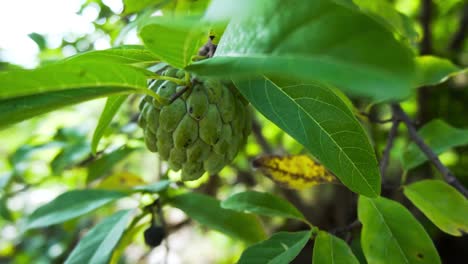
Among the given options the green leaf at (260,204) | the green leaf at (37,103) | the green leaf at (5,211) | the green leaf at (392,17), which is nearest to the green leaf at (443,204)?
the green leaf at (260,204)

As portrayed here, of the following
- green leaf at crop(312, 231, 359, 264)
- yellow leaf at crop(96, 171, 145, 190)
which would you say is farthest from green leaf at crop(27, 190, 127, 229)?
green leaf at crop(312, 231, 359, 264)

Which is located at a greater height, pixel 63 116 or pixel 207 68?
pixel 207 68

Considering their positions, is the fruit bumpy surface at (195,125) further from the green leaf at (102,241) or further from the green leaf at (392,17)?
the green leaf at (392,17)

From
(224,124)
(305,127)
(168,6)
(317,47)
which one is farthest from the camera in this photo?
(168,6)

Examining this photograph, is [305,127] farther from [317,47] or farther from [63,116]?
[63,116]

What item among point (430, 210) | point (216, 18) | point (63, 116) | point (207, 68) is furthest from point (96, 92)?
point (63, 116)

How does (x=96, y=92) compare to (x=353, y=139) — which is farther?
(x=353, y=139)

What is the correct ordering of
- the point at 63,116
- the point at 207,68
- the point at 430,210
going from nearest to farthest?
the point at 207,68, the point at 430,210, the point at 63,116
